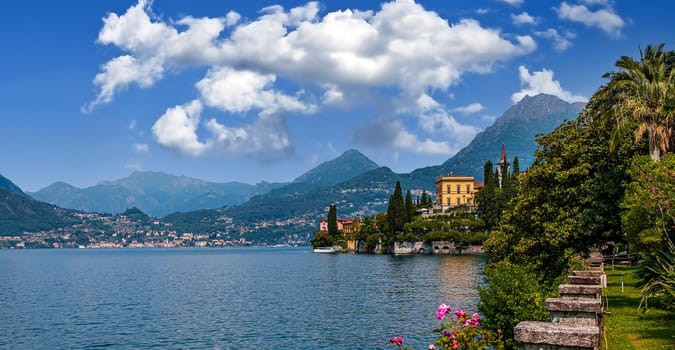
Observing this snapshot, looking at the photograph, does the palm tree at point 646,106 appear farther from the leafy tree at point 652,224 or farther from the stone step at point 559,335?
the stone step at point 559,335

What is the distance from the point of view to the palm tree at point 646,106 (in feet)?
81.9

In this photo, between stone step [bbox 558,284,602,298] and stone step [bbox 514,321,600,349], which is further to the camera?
stone step [bbox 558,284,602,298]

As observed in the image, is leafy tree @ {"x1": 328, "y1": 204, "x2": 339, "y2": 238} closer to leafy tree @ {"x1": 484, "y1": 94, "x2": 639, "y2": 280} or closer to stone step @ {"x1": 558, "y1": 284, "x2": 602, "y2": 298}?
leafy tree @ {"x1": 484, "y1": 94, "x2": 639, "y2": 280}

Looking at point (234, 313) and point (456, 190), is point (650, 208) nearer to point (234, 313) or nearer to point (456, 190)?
point (234, 313)

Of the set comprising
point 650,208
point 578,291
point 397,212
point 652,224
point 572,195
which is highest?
point 397,212

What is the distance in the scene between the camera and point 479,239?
456 ft

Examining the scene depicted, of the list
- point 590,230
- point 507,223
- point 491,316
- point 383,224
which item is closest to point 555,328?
A: point 491,316

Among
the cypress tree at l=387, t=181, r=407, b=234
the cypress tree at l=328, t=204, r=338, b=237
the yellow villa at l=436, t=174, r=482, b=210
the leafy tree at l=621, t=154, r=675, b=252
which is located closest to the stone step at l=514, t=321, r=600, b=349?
the leafy tree at l=621, t=154, r=675, b=252

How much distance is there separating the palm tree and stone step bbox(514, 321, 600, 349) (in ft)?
69.6

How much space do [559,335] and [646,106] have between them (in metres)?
22.1

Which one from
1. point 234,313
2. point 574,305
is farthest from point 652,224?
point 234,313

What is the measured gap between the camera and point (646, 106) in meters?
25.2

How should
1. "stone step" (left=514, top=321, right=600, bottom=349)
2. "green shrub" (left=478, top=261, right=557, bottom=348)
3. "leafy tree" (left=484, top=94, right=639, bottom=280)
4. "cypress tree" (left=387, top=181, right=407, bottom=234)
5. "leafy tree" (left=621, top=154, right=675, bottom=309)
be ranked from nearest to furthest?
1. "stone step" (left=514, top=321, right=600, bottom=349)
2. "leafy tree" (left=621, top=154, right=675, bottom=309)
3. "green shrub" (left=478, top=261, right=557, bottom=348)
4. "leafy tree" (left=484, top=94, right=639, bottom=280)
5. "cypress tree" (left=387, top=181, right=407, bottom=234)

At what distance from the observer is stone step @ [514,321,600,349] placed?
6.76 meters
